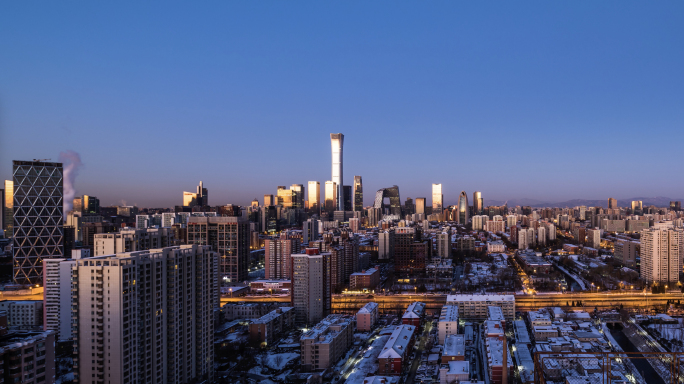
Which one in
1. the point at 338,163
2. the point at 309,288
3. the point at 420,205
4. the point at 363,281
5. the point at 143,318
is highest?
the point at 338,163

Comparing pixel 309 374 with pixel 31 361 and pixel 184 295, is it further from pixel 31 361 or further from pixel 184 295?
pixel 31 361

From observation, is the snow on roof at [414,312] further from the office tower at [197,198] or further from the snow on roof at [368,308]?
the office tower at [197,198]

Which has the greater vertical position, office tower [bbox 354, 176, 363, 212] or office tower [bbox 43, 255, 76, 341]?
office tower [bbox 354, 176, 363, 212]

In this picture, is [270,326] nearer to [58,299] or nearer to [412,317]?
[412,317]

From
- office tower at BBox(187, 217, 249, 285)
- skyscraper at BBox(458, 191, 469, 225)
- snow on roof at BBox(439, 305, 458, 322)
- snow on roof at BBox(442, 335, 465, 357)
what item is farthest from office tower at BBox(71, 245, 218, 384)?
skyscraper at BBox(458, 191, 469, 225)

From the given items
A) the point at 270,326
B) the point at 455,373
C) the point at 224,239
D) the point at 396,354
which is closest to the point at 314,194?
the point at 224,239

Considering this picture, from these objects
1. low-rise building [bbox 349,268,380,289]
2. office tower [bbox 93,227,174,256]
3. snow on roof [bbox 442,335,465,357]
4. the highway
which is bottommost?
the highway

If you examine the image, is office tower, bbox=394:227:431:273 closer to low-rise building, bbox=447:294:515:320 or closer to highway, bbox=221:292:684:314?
highway, bbox=221:292:684:314

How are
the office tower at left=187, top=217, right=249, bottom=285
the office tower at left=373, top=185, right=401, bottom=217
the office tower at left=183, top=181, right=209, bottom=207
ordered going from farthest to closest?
the office tower at left=373, top=185, right=401, bottom=217
the office tower at left=183, top=181, right=209, bottom=207
the office tower at left=187, top=217, right=249, bottom=285
